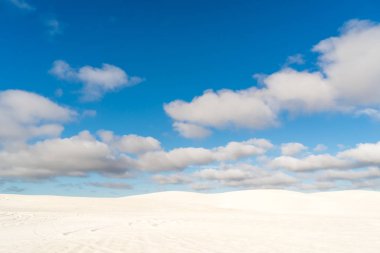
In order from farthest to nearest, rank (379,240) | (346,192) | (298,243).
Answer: (346,192), (379,240), (298,243)

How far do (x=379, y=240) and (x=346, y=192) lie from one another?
141 feet

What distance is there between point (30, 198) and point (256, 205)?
93.2ft

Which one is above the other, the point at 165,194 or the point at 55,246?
the point at 165,194

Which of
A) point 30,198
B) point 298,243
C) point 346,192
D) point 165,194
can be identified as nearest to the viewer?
point 298,243

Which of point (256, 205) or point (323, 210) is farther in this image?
point (256, 205)

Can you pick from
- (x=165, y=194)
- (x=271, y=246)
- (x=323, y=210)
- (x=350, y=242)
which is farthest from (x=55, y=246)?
(x=165, y=194)

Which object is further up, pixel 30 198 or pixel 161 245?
pixel 30 198

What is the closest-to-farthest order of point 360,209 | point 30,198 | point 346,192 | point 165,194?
point 360,209 < point 30,198 < point 346,192 < point 165,194

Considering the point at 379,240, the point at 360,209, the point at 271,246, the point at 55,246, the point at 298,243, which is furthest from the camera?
the point at 360,209

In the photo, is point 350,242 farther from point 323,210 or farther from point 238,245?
point 323,210

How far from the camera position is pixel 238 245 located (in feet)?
38.4

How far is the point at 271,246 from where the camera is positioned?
11.5 m

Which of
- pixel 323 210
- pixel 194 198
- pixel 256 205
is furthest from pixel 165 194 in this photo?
pixel 323 210

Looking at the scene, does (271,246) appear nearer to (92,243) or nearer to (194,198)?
(92,243)
